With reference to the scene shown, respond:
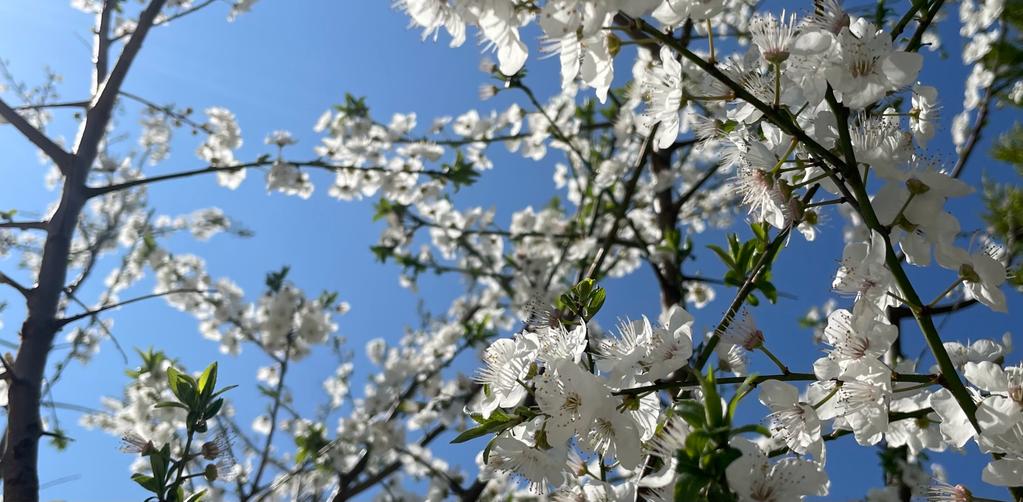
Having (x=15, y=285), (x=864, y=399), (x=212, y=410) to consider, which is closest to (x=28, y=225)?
(x=15, y=285)

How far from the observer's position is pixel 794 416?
924 millimetres

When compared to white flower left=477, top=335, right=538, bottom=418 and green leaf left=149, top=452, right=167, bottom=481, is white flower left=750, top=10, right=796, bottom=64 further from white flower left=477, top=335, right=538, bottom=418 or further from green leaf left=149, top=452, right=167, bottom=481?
green leaf left=149, top=452, right=167, bottom=481

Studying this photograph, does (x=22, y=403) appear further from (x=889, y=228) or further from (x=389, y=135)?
(x=389, y=135)

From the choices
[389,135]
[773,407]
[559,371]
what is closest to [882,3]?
[773,407]

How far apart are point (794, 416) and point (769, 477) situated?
0.24 m

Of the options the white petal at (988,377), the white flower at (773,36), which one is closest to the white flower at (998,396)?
the white petal at (988,377)

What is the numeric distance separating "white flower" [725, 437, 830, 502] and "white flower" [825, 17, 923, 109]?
0.48 metres

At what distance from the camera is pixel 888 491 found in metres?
2.49

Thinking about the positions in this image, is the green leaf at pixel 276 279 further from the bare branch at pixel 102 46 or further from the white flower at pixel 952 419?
the white flower at pixel 952 419

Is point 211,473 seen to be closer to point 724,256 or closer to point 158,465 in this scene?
point 158,465

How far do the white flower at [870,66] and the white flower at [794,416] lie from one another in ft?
1.35

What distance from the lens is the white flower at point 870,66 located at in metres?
0.86

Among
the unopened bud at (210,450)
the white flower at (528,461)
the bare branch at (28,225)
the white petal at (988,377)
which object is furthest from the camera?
the bare branch at (28,225)

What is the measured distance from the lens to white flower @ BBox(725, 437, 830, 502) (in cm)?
68
